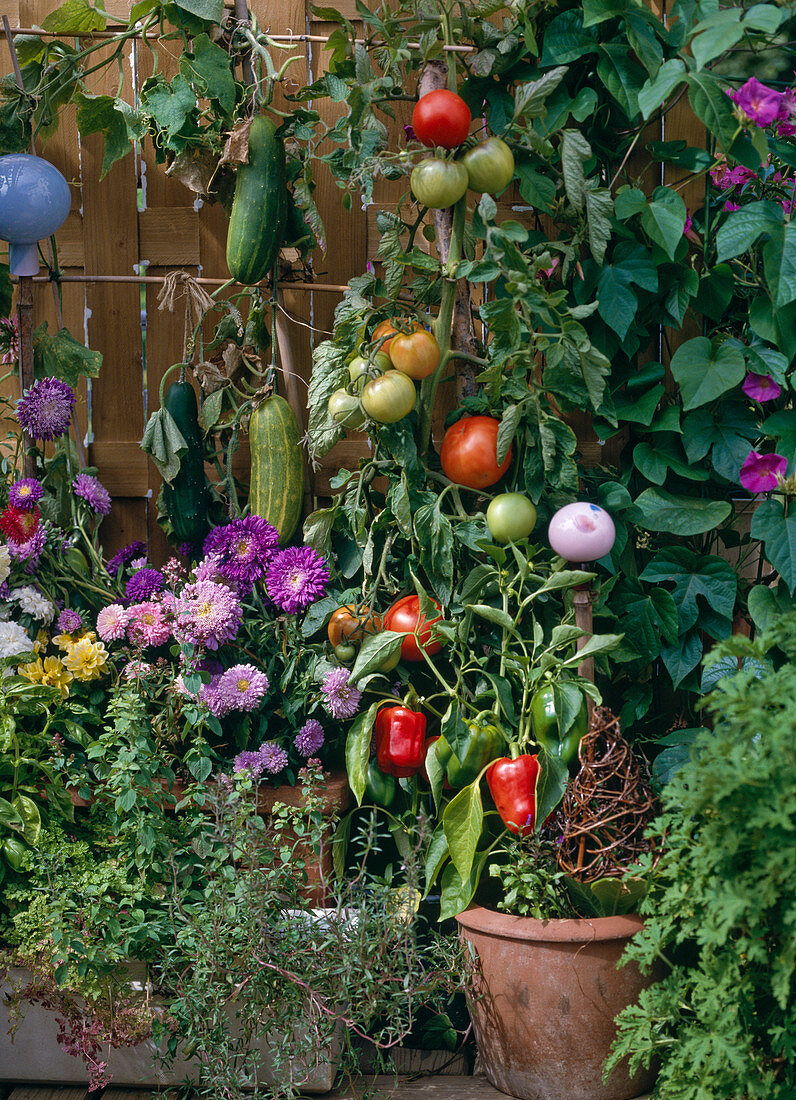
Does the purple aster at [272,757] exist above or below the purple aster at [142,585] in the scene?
below

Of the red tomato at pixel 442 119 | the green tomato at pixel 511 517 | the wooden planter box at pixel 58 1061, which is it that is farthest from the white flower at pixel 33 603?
the red tomato at pixel 442 119

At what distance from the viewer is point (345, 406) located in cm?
161

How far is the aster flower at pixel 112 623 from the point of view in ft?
5.55

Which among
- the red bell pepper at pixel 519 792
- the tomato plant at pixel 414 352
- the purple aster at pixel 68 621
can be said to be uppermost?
the tomato plant at pixel 414 352

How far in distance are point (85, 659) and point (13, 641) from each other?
5.0 inches

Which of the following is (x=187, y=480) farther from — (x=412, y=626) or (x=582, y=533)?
(x=582, y=533)

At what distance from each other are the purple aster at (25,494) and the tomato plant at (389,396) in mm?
701

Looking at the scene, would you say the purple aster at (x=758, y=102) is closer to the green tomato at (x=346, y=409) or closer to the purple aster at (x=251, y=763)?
the green tomato at (x=346, y=409)

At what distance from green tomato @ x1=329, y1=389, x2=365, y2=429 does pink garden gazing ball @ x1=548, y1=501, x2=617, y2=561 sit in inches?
15.9

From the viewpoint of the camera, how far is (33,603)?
1720 mm

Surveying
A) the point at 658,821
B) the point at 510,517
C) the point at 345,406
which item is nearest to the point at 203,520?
the point at 345,406

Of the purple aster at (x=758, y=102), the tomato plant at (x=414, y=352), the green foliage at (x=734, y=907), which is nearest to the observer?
the green foliage at (x=734, y=907)

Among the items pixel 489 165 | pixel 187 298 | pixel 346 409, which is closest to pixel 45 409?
pixel 187 298

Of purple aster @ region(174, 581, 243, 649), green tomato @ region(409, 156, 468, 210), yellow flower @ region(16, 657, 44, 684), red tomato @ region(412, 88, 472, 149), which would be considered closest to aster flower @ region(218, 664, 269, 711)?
purple aster @ region(174, 581, 243, 649)
